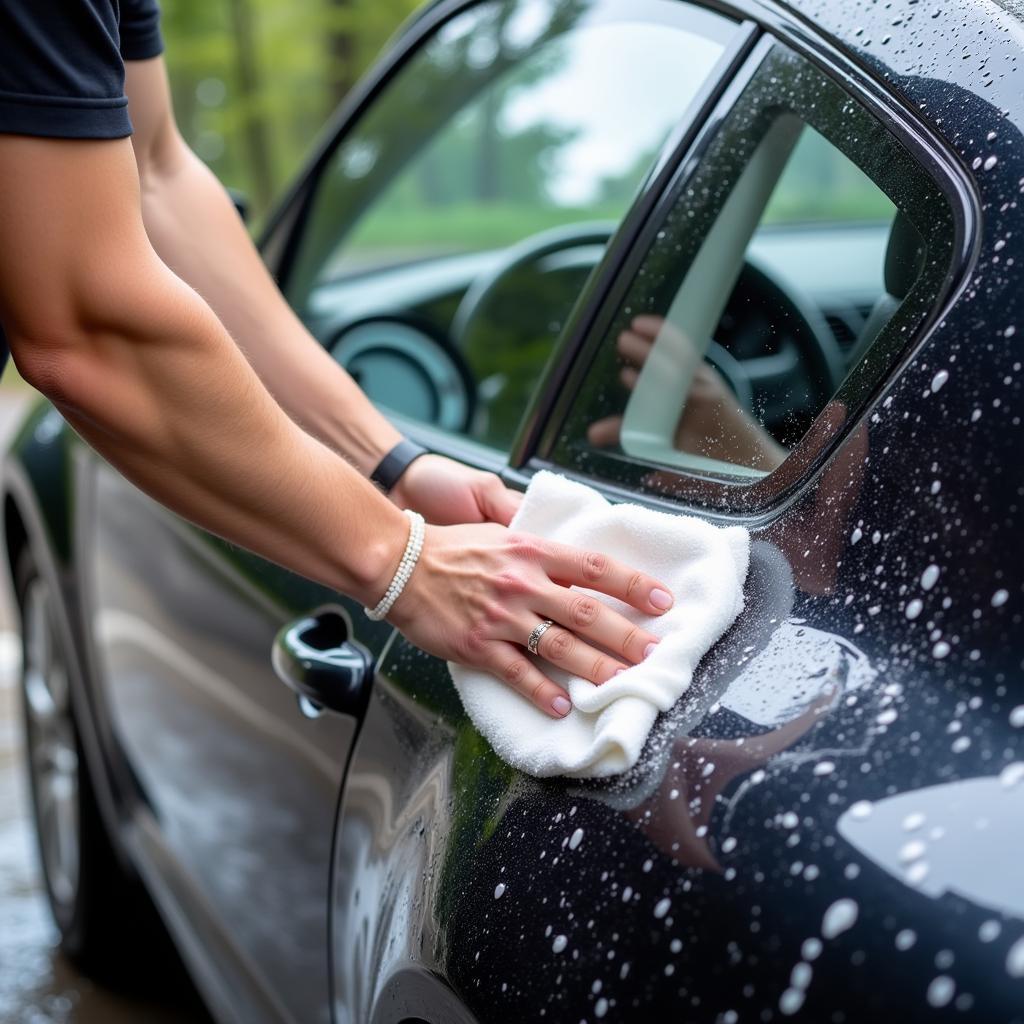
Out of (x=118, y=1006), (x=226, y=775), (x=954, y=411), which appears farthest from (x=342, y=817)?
(x=118, y=1006)

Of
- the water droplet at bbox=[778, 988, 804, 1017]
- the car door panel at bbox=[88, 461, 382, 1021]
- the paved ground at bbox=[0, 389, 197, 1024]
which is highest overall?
Result: the water droplet at bbox=[778, 988, 804, 1017]

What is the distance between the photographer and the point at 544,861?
41.8 inches

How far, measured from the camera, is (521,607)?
125 centimetres

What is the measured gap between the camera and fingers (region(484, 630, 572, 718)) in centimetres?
116

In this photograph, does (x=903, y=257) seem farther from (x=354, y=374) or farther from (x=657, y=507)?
(x=354, y=374)

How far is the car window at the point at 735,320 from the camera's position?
1218 millimetres

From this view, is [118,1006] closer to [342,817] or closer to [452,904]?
[342,817]

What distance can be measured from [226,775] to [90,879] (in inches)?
33.9

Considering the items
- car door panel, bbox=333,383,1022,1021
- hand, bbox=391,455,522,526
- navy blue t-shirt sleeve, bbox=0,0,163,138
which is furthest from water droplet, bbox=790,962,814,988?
navy blue t-shirt sleeve, bbox=0,0,163,138

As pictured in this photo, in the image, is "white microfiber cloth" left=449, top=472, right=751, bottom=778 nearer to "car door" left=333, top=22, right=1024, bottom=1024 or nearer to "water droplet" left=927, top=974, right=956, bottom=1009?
"car door" left=333, top=22, right=1024, bottom=1024

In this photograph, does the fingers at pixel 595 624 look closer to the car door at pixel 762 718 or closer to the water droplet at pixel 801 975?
the car door at pixel 762 718

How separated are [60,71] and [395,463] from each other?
65cm

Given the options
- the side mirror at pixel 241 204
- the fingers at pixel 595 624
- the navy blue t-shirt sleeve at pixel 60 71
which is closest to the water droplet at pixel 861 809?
the fingers at pixel 595 624

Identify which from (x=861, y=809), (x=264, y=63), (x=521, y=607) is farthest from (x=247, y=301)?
(x=264, y=63)
